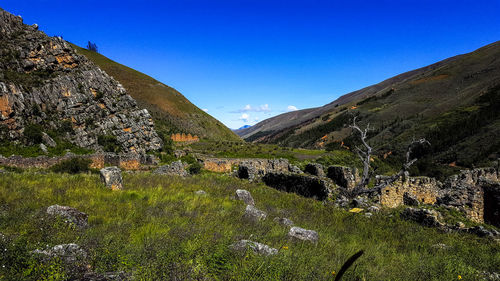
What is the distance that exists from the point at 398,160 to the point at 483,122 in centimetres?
1651

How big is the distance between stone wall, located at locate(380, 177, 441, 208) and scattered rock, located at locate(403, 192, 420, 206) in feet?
0.28

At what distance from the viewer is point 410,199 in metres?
13.4

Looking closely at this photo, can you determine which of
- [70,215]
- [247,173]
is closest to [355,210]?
[247,173]

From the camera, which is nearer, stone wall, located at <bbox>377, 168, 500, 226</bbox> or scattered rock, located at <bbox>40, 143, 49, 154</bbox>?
stone wall, located at <bbox>377, 168, 500, 226</bbox>

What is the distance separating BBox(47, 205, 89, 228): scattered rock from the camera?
16.3 ft

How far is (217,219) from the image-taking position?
606 centimetres

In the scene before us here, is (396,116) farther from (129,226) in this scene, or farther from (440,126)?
(129,226)

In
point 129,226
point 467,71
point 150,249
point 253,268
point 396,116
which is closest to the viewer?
point 253,268

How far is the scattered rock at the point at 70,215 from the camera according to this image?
495cm

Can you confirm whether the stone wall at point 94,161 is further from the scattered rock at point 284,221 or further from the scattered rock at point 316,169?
the scattered rock at point 284,221

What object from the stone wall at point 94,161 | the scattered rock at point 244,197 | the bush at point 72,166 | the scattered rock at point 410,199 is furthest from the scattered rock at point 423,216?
the stone wall at point 94,161

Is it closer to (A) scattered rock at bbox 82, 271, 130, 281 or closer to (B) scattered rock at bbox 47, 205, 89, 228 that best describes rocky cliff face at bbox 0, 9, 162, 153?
(B) scattered rock at bbox 47, 205, 89, 228

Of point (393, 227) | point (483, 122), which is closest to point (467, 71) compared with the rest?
point (483, 122)

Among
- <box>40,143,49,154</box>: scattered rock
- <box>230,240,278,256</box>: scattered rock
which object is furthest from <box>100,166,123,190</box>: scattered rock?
<box>40,143,49,154</box>: scattered rock
